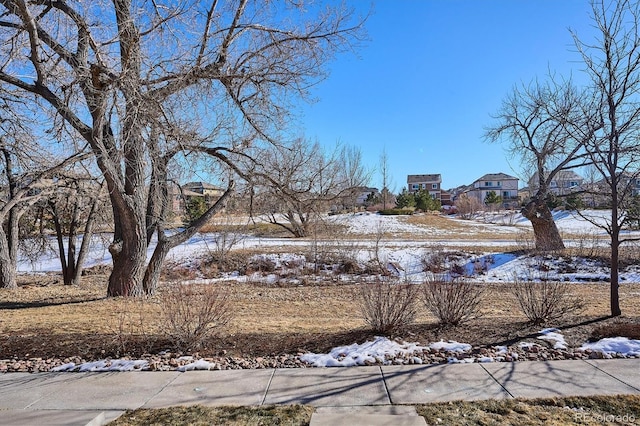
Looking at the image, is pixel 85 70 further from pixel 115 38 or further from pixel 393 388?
→ pixel 393 388

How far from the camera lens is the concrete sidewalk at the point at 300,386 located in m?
3.45

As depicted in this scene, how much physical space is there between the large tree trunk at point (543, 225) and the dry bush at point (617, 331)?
1433 centimetres

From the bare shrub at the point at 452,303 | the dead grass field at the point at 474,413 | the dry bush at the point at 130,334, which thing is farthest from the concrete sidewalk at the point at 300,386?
the bare shrub at the point at 452,303

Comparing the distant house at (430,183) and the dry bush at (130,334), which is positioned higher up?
the distant house at (430,183)

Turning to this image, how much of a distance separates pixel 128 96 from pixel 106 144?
82.9 inches

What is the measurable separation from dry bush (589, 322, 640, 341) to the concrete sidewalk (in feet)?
2.52

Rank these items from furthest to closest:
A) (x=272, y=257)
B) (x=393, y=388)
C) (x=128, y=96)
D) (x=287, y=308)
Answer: (x=272, y=257)
(x=287, y=308)
(x=128, y=96)
(x=393, y=388)

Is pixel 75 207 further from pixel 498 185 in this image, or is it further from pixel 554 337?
pixel 498 185

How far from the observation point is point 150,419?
318 centimetres

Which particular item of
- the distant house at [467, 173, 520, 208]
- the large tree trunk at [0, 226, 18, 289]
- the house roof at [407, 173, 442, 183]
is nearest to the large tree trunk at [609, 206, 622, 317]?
the large tree trunk at [0, 226, 18, 289]

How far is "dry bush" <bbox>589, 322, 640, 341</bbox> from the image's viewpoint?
497 cm

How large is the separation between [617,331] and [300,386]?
164 inches

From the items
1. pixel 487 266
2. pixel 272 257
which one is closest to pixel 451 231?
pixel 487 266

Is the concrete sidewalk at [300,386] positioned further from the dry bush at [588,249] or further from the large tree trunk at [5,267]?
the dry bush at [588,249]
